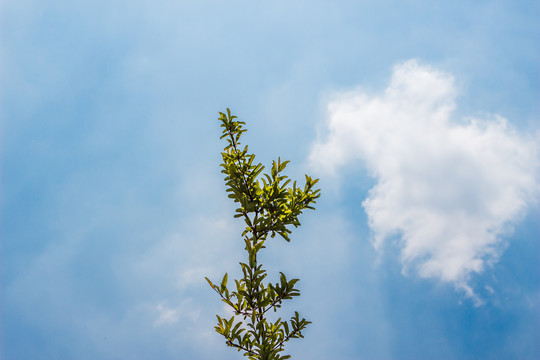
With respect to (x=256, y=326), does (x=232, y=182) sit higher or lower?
higher

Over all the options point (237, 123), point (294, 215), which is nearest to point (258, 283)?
point (294, 215)

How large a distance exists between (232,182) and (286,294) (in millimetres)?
2098

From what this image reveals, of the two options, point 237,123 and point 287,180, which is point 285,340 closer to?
point 287,180

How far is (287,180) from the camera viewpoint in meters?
6.30

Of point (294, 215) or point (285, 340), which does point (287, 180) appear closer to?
point (294, 215)

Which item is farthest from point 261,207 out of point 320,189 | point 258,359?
point 258,359

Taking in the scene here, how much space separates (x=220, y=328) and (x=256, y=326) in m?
0.58

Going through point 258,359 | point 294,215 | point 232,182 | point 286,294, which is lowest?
point 258,359

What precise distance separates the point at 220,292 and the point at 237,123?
2852 millimetres

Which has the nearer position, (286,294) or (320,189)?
(286,294)

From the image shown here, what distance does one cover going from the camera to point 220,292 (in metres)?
5.75

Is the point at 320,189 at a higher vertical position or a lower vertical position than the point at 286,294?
higher

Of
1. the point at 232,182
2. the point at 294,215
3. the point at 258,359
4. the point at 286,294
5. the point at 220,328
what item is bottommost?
the point at 258,359

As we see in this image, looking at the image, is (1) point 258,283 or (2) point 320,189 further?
(2) point 320,189
